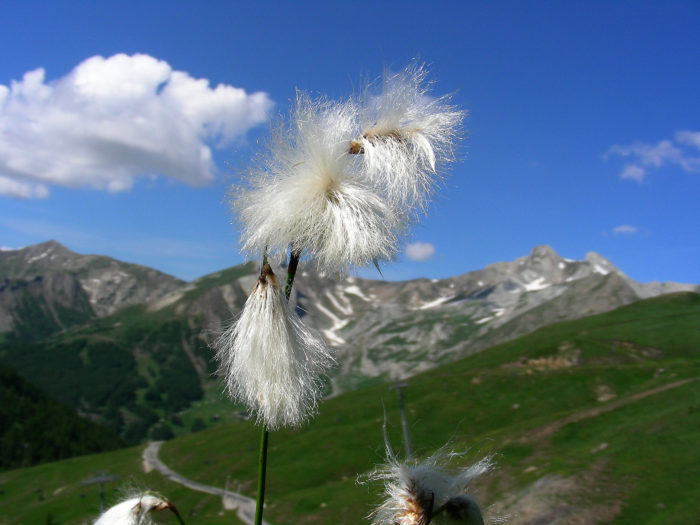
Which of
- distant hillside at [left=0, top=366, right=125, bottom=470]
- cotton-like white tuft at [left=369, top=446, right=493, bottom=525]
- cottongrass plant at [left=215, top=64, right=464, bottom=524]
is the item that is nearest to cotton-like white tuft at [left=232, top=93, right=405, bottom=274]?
cottongrass plant at [left=215, top=64, right=464, bottom=524]

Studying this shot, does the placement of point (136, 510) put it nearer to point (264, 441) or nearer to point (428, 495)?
point (264, 441)

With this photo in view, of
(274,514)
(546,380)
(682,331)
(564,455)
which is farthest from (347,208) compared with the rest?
(682,331)

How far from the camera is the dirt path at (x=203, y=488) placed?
55806mm

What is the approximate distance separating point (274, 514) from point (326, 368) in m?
50.8

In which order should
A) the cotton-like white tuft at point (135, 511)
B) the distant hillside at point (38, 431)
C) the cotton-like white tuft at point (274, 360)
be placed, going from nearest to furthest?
the cotton-like white tuft at point (274, 360), the cotton-like white tuft at point (135, 511), the distant hillside at point (38, 431)

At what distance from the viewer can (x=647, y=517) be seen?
2614 centimetres

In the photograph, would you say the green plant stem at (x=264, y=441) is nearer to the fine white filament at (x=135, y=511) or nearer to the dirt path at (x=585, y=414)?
the fine white filament at (x=135, y=511)

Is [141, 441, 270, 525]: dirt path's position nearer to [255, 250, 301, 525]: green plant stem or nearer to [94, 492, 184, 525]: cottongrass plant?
[94, 492, 184, 525]: cottongrass plant

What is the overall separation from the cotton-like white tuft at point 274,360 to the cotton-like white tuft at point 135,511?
0.66m

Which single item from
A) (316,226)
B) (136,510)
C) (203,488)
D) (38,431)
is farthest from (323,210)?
(38,431)

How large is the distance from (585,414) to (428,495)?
55054 millimetres

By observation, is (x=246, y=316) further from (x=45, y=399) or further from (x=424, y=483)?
(x=45, y=399)

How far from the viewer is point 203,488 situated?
74125 mm

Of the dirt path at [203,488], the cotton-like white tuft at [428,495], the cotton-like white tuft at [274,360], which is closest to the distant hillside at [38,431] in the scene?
the dirt path at [203,488]
